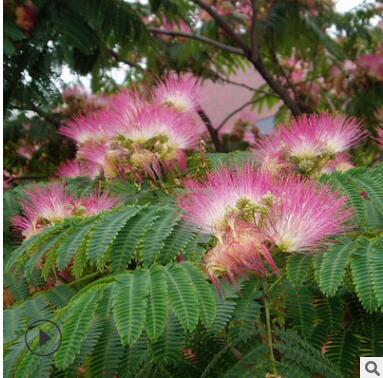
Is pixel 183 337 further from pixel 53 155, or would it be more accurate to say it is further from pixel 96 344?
pixel 53 155

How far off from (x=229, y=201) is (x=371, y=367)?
439mm

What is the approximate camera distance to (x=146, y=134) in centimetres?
214

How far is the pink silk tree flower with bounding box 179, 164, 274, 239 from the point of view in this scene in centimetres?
148

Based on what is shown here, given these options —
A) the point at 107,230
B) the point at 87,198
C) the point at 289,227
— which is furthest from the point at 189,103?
the point at 289,227

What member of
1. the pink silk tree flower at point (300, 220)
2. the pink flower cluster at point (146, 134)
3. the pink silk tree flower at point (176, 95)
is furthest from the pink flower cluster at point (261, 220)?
the pink silk tree flower at point (176, 95)

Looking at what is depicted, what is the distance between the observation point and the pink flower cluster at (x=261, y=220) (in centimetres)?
144

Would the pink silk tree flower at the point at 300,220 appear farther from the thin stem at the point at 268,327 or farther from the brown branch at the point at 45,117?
the brown branch at the point at 45,117

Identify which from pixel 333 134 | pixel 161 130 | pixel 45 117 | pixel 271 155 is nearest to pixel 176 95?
pixel 161 130

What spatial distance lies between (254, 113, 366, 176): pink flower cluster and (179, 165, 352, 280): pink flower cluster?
49 centimetres

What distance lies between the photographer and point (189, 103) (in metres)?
2.37

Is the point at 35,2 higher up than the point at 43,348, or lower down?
higher up

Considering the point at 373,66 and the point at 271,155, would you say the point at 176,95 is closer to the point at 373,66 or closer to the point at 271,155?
the point at 271,155

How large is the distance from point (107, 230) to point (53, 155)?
260cm

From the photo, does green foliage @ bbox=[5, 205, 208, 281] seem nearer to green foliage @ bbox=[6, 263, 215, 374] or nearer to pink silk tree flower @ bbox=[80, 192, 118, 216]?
green foliage @ bbox=[6, 263, 215, 374]
